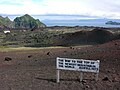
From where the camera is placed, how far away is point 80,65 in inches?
717

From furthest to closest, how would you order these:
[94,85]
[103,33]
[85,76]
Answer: [103,33]
[85,76]
[94,85]

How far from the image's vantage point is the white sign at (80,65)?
18.0 meters

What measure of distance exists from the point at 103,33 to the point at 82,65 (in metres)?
49.2

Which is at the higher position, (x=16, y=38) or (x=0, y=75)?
(x=0, y=75)

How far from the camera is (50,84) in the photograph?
59.6 feet

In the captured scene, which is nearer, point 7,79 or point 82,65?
point 82,65

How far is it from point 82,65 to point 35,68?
20.1 ft

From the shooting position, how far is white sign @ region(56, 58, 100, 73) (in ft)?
59.1

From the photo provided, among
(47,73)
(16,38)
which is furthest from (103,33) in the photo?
(47,73)

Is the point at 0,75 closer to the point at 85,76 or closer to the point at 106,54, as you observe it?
the point at 85,76

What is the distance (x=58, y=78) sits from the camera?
724 inches

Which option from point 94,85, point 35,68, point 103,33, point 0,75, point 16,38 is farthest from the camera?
point 16,38

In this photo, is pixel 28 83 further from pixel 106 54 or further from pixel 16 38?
pixel 16 38

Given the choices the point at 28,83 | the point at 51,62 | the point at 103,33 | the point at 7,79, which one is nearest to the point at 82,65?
the point at 28,83
